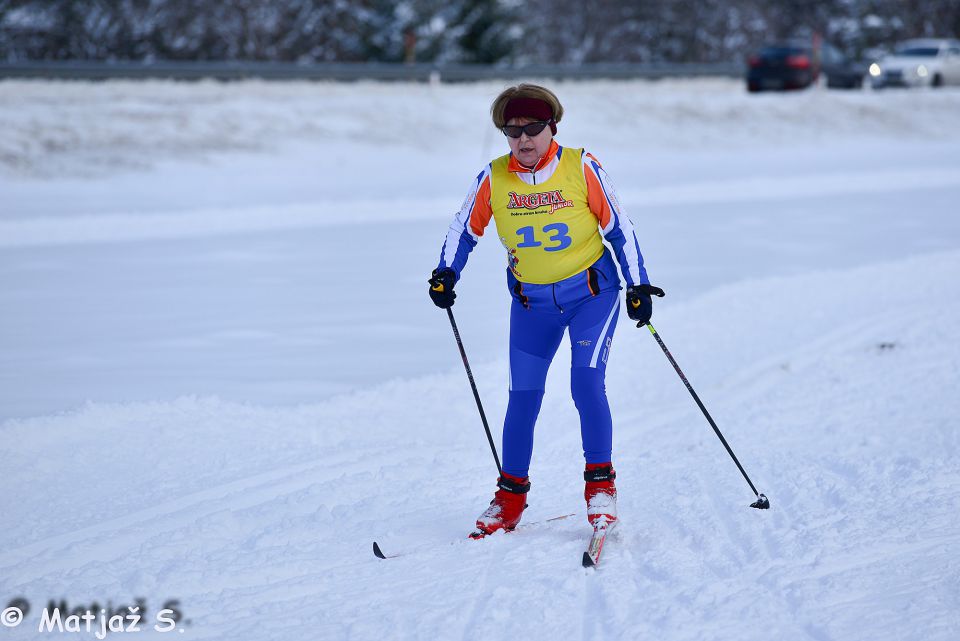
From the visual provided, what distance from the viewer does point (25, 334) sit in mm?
8680

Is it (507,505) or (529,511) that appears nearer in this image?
(507,505)

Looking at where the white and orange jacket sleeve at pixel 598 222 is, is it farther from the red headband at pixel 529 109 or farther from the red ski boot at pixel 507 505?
the red ski boot at pixel 507 505

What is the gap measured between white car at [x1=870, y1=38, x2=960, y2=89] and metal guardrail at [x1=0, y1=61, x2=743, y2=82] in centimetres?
700

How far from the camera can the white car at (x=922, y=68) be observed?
2961 centimetres

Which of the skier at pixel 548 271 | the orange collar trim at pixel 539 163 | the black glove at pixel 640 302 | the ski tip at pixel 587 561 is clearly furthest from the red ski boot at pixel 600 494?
the orange collar trim at pixel 539 163

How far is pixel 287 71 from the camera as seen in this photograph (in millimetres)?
23125

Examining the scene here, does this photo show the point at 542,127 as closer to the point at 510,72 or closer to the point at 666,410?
the point at 666,410

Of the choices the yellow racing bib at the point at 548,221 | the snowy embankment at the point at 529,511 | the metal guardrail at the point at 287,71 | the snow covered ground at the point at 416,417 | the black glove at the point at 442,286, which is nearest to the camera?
the snowy embankment at the point at 529,511

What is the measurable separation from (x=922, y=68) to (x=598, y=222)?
28.6 meters

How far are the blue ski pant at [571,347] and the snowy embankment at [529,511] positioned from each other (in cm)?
41

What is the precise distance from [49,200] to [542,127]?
12342mm

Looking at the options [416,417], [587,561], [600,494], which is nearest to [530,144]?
[600,494]

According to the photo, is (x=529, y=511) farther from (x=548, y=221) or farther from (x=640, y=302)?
(x=548, y=221)

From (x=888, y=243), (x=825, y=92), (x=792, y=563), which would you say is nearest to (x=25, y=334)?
(x=792, y=563)
